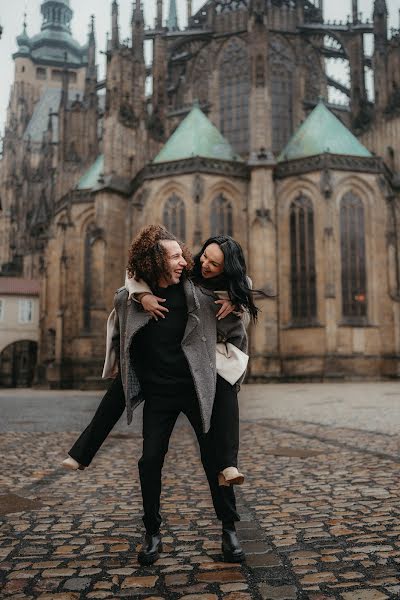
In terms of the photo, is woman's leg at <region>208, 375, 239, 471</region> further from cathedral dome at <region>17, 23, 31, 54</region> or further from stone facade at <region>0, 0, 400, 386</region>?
cathedral dome at <region>17, 23, 31, 54</region>

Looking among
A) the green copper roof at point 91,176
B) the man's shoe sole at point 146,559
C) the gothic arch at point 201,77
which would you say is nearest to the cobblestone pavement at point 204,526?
the man's shoe sole at point 146,559

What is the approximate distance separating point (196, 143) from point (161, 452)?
2766 cm

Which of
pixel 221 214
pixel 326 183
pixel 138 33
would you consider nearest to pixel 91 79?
pixel 138 33

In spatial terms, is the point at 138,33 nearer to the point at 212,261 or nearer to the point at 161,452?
the point at 212,261

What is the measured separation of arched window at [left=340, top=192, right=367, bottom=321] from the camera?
27031 mm

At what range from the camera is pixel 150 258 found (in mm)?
3039

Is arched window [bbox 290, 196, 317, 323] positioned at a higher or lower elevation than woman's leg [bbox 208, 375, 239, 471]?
higher

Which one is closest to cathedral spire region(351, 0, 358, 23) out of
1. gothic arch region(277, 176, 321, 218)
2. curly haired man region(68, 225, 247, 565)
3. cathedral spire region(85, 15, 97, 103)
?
gothic arch region(277, 176, 321, 218)

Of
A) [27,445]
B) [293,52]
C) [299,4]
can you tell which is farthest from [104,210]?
[27,445]

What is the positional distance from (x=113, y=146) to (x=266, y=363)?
12838 mm

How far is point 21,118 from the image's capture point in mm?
64438

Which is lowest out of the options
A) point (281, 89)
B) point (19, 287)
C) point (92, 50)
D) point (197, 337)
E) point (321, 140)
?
point (197, 337)

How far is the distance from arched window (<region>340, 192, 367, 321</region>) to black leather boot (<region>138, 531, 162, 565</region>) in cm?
2481

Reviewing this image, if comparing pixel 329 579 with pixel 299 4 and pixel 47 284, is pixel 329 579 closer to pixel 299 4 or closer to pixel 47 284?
pixel 47 284
